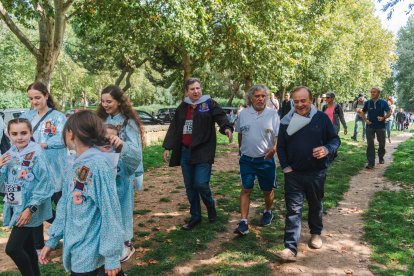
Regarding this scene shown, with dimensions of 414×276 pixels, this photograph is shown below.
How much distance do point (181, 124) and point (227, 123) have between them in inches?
25.3

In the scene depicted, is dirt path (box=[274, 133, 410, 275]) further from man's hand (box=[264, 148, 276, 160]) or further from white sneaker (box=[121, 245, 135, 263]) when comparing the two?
white sneaker (box=[121, 245, 135, 263])

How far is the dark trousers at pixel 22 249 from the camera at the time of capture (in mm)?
3348

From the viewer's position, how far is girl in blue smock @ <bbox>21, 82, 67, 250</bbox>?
14.3 feet

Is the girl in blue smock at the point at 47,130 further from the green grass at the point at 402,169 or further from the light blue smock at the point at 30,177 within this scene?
the green grass at the point at 402,169

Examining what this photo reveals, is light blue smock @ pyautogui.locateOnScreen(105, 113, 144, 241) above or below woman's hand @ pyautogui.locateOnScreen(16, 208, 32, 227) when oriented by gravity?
above

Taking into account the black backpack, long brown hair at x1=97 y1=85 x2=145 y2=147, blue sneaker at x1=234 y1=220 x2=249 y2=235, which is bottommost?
blue sneaker at x1=234 y1=220 x2=249 y2=235

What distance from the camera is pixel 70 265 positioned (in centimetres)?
255

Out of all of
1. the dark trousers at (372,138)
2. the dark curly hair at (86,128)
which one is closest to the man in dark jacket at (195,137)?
the dark curly hair at (86,128)

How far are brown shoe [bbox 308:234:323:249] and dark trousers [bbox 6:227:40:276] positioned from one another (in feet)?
10.1

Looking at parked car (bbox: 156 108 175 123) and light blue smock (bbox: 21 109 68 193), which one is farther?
parked car (bbox: 156 108 175 123)

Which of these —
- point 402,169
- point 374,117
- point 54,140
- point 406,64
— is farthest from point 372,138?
point 406,64

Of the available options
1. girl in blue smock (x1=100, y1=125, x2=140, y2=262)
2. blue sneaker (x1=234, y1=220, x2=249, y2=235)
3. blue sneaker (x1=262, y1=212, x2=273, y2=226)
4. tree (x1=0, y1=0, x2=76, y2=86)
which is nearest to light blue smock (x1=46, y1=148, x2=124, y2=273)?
girl in blue smock (x1=100, y1=125, x2=140, y2=262)

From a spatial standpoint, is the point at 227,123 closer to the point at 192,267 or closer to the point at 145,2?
the point at 192,267

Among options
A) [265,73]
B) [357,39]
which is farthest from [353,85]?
[265,73]
